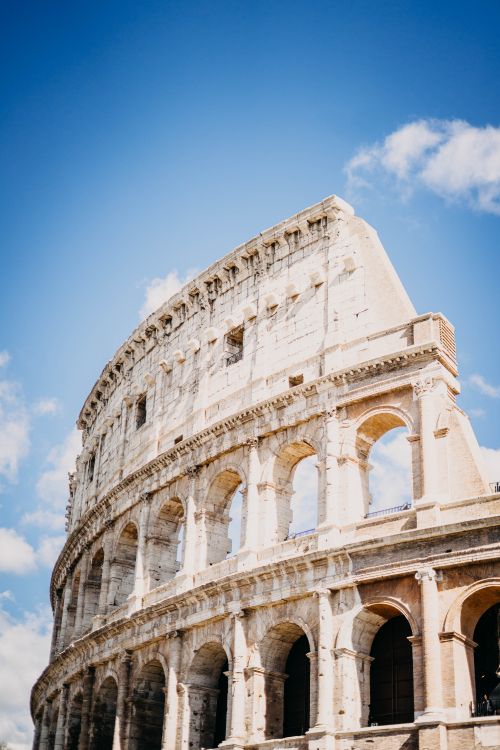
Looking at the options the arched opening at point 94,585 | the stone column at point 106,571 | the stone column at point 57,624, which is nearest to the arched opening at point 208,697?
the stone column at point 106,571

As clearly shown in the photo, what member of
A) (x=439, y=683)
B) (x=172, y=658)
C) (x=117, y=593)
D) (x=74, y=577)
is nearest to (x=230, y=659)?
(x=172, y=658)

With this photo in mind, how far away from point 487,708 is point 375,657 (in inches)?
140

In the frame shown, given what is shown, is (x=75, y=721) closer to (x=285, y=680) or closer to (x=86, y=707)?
(x=86, y=707)

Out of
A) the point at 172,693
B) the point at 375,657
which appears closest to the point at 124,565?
the point at 172,693

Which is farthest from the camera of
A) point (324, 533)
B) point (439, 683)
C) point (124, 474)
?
point (124, 474)

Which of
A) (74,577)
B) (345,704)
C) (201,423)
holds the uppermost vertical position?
(201,423)

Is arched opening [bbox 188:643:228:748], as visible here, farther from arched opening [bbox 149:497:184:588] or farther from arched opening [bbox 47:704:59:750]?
arched opening [bbox 47:704:59:750]

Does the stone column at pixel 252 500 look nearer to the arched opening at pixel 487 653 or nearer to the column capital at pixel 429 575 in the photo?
the column capital at pixel 429 575

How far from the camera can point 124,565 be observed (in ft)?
104

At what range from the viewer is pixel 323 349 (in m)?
26.1

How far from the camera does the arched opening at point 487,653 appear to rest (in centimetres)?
2097

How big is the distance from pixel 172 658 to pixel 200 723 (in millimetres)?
1741

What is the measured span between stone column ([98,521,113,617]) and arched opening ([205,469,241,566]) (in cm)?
536

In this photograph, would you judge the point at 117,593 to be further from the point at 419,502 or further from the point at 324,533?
the point at 419,502
